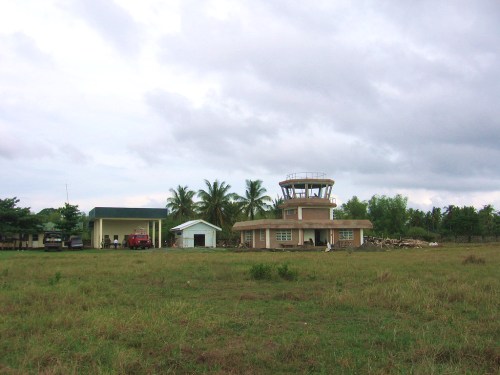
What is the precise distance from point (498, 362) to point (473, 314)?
371cm

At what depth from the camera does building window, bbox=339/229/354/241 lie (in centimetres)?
5497

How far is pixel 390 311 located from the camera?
10609mm

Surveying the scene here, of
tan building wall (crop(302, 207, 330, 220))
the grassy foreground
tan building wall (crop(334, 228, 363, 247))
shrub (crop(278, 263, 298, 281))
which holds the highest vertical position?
tan building wall (crop(302, 207, 330, 220))

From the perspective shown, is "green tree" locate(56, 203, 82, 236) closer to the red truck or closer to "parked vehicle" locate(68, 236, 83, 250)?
"parked vehicle" locate(68, 236, 83, 250)

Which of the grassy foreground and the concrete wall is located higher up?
the concrete wall

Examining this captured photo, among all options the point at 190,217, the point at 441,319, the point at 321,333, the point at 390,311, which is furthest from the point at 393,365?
the point at 190,217

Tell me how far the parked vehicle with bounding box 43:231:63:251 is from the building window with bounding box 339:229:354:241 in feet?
98.4

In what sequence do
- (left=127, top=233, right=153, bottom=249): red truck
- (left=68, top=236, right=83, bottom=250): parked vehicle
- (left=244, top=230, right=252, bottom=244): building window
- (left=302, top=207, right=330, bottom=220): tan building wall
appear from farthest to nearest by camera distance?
(left=244, top=230, right=252, bottom=244): building window < (left=302, top=207, right=330, bottom=220): tan building wall < (left=127, top=233, right=153, bottom=249): red truck < (left=68, top=236, right=83, bottom=250): parked vehicle

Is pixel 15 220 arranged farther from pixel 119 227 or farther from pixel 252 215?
pixel 252 215

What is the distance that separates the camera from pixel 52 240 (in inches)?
1939

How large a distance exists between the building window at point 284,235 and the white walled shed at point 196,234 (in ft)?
27.3

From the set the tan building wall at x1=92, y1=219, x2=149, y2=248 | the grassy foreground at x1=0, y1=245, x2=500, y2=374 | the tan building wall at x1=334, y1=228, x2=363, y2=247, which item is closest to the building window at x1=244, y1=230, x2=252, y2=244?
the tan building wall at x1=334, y1=228, x2=363, y2=247

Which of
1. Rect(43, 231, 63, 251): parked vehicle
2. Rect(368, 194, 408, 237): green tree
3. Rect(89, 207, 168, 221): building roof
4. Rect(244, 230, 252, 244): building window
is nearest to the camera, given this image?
Rect(43, 231, 63, 251): parked vehicle

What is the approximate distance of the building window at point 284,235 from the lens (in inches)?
2109
